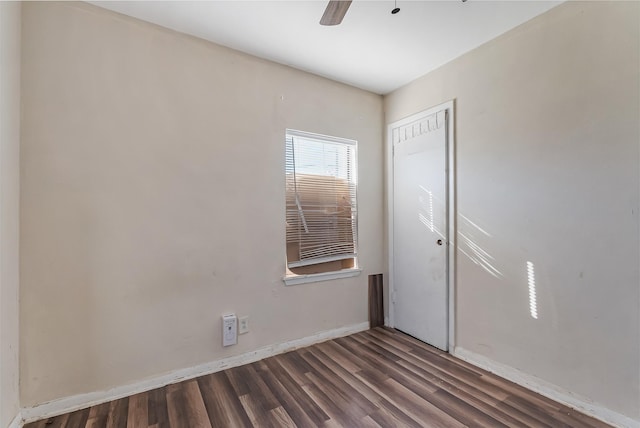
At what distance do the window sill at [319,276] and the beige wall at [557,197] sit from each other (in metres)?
1.01

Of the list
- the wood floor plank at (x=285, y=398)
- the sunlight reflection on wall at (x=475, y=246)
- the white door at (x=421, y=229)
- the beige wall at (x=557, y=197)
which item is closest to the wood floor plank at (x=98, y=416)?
the wood floor plank at (x=285, y=398)

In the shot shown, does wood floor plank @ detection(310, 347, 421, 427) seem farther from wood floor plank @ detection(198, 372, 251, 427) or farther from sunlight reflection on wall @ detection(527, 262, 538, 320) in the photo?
sunlight reflection on wall @ detection(527, 262, 538, 320)

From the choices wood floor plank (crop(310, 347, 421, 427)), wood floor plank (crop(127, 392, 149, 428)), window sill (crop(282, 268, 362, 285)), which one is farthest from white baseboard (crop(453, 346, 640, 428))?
wood floor plank (crop(127, 392, 149, 428))

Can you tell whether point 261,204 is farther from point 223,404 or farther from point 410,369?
point 410,369

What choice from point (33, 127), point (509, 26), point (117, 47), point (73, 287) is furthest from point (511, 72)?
point (73, 287)

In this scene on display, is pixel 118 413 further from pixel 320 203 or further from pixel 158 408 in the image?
pixel 320 203

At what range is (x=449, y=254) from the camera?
2.47m

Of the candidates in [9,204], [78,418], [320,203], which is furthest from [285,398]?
[9,204]

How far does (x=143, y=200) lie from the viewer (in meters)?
1.96

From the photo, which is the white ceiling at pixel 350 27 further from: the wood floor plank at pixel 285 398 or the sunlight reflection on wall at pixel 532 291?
the wood floor plank at pixel 285 398

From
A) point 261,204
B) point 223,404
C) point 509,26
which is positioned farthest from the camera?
point 261,204

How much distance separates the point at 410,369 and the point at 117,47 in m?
3.10

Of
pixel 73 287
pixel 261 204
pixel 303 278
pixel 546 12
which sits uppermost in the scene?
pixel 546 12

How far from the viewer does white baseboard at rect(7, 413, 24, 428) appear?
60.1 inches
